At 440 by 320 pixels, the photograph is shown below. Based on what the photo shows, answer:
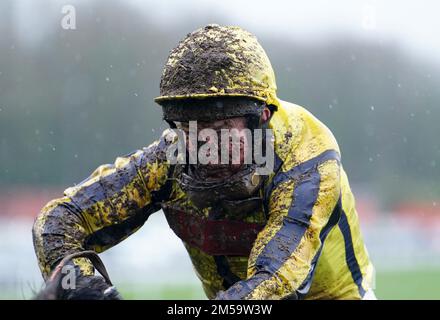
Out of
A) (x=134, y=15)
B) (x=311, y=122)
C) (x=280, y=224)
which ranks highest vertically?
(x=311, y=122)

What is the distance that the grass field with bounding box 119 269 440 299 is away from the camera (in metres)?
12.8

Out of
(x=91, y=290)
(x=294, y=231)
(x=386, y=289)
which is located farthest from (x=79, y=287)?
(x=386, y=289)

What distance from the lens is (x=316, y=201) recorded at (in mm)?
3342

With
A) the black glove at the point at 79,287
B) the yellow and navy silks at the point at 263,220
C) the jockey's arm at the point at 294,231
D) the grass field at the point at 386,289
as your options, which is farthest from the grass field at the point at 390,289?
the black glove at the point at 79,287

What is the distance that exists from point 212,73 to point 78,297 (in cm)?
87

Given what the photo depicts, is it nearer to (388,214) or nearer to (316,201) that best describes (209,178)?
(316,201)

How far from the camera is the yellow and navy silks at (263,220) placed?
3230 millimetres

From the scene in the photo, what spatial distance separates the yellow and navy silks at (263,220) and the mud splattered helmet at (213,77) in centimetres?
28

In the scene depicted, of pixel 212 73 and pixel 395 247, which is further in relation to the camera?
pixel 395 247

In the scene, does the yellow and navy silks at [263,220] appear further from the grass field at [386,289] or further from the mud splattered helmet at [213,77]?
the grass field at [386,289]

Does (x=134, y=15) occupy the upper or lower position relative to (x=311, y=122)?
lower

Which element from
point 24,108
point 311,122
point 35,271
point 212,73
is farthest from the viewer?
point 24,108
